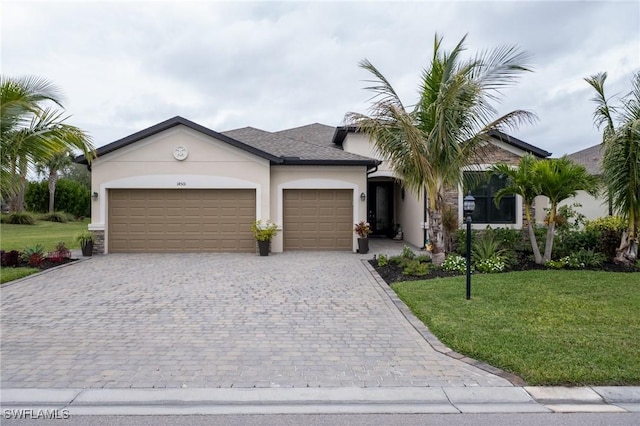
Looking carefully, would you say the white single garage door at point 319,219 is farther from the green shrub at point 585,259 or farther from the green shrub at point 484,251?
the green shrub at point 585,259

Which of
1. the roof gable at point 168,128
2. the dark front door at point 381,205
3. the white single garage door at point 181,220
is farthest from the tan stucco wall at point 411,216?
the white single garage door at point 181,220

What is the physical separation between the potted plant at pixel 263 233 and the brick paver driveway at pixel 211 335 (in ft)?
11.7

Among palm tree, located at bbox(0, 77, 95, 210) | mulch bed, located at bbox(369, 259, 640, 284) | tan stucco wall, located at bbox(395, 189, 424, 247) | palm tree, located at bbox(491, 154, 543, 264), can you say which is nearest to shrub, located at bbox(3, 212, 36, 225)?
palm tree, located at bbox(0, 77, 95, 210)

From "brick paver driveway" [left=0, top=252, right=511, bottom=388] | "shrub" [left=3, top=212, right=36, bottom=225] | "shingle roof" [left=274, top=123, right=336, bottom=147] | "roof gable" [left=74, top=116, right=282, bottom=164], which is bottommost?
"brick paver driveway" [left=0, top=252, right=511, bottom=388]

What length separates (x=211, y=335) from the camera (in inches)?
230

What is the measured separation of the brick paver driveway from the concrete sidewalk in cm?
16

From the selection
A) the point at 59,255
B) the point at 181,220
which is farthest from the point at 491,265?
the point at 59,255

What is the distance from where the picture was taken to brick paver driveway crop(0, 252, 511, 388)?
4496 mm

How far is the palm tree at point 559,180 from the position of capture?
10281 millimetres

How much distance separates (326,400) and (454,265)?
704 centimetres

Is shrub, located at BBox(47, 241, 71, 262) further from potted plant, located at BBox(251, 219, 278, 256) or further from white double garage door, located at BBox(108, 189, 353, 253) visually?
potted plant, located at BBox(251, 219, 278, 256)

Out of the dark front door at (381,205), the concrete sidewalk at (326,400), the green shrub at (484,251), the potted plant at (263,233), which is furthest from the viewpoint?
the dark front door at (381,205)

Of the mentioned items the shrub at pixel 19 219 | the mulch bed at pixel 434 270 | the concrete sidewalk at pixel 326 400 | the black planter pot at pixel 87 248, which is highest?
the shrub at pixel 19 219

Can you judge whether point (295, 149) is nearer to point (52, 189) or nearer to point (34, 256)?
point (34, 256)
